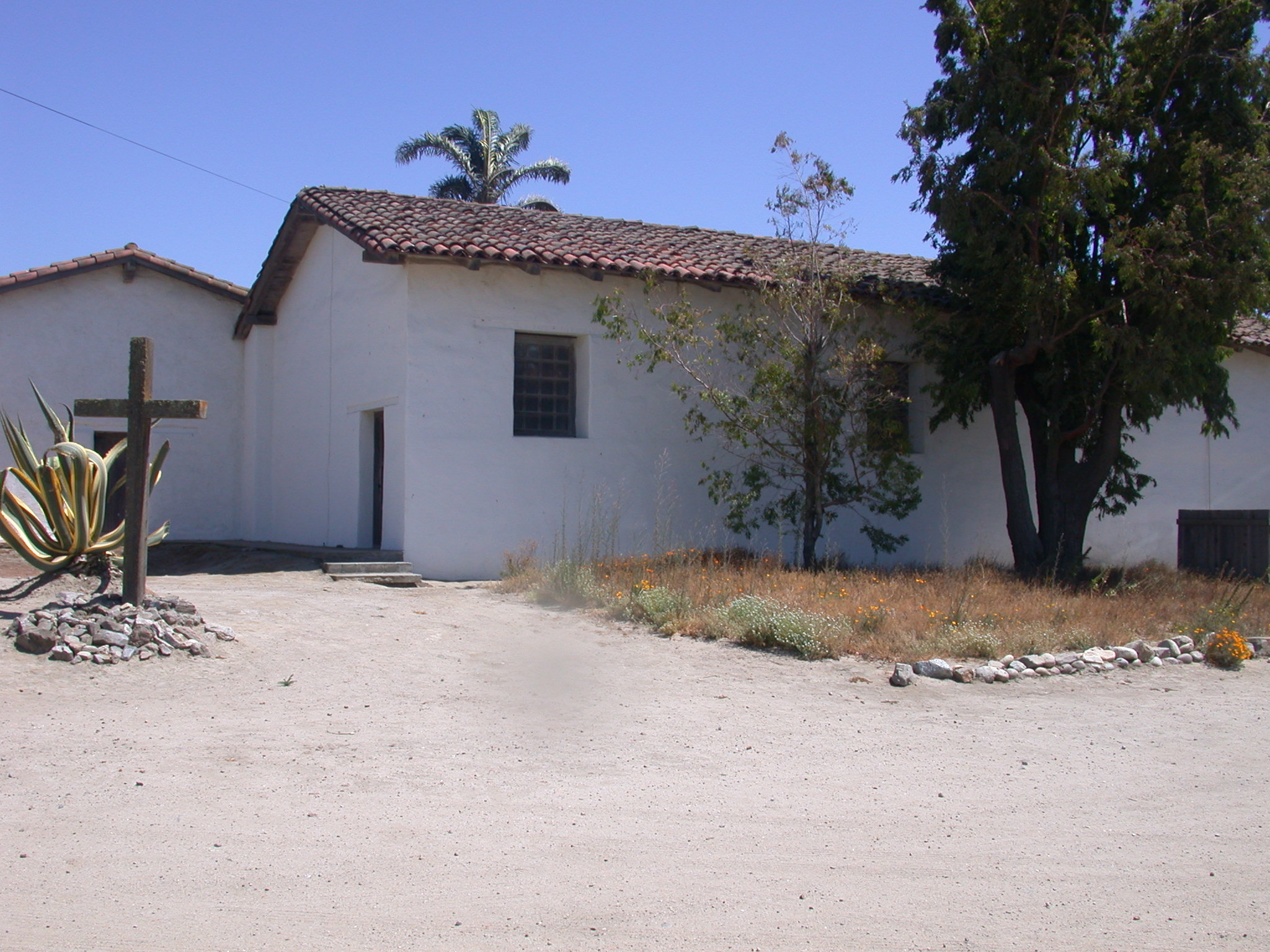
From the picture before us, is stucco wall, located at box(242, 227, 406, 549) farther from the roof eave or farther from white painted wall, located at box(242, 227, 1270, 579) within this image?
the roof eave

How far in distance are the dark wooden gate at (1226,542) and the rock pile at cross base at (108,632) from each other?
40.4 feet

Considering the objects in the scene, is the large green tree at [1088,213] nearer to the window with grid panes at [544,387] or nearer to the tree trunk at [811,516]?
the tree trunk at [811,516]

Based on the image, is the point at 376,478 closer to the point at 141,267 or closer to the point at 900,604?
the point at 141,267

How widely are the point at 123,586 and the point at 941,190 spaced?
10882mm

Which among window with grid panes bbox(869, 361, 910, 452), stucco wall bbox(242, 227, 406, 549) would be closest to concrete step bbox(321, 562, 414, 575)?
stucco wall bbox(242, 227, 406, 549)

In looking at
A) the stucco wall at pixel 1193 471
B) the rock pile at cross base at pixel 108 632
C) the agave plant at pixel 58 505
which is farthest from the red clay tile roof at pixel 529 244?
the rock pile at cross base at pixel 108 632

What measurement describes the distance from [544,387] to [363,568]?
353 centimetres

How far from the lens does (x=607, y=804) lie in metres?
5.11

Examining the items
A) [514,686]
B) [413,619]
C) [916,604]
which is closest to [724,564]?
[916,604]

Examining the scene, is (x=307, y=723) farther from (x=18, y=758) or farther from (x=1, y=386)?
(x=1, y=386)

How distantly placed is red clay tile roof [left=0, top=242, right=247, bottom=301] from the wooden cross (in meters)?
11.1

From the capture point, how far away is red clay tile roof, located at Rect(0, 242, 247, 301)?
679 inches

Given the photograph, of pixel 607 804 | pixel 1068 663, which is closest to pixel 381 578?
pixel 1068 663

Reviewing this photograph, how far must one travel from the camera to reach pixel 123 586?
782cm
